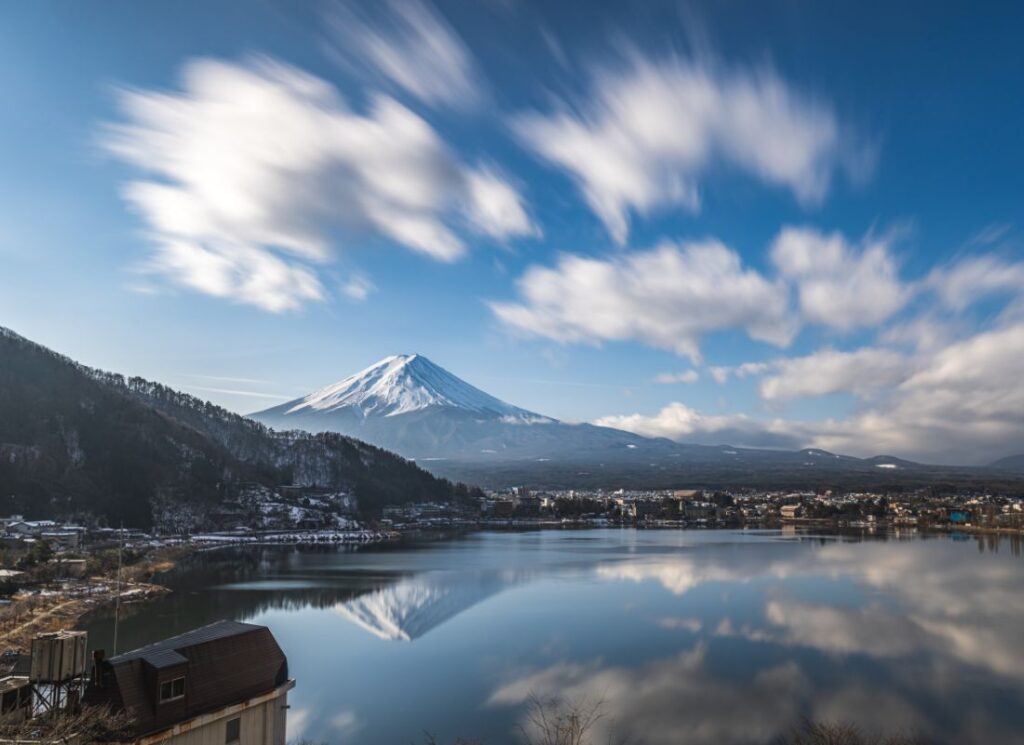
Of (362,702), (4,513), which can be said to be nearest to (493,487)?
(4,513)

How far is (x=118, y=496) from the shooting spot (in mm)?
35875

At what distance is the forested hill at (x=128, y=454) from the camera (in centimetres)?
3453

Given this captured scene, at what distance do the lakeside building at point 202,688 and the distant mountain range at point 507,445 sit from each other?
8668 centimetres

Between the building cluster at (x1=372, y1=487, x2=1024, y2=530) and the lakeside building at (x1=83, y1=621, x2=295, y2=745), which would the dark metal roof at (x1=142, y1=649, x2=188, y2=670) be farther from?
the building cluster at (x1=372, y1=487, x2=1024, y2=530)

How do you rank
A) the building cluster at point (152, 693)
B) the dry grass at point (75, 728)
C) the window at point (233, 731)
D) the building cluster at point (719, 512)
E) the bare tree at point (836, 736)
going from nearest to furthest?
the dry grass at point (75, 728)
the building cluster at point (152, 693)
the window at point (233, 731)
the bare tree at point (836, 736)
the building cluster at point (719, 512)

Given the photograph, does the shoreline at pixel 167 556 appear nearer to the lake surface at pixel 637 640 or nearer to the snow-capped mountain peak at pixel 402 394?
the lake surface at pixel 637 640

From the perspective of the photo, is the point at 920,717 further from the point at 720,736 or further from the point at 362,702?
the point at 362,702

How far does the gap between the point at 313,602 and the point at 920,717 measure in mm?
12721

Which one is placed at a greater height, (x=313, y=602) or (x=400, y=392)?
(x=400, y=392)

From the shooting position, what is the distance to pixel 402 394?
16362 cm

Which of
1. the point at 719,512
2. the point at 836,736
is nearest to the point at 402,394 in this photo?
the point at 719,512

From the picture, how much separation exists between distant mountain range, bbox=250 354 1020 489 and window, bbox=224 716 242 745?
3423 inches

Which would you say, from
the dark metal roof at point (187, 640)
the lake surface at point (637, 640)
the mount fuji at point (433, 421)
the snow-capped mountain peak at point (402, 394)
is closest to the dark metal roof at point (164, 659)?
the dark metal roof at point (187, 640)

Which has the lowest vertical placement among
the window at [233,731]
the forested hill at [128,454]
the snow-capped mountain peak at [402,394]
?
the window at [233,731]
